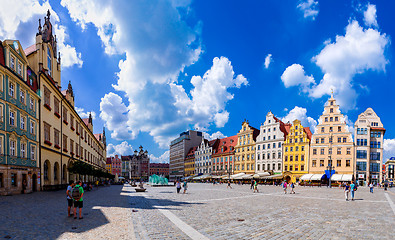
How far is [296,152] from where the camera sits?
205 ft

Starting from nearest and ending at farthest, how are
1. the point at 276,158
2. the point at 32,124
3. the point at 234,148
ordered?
the point at 32,124 < the point at 276,158 < the point at 234,148

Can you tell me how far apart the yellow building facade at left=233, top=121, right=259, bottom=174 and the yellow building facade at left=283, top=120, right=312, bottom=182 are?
11.2 meters

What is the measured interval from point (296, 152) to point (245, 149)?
669 inches

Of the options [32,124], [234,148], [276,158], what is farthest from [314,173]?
[32,124]

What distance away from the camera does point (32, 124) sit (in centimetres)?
2569

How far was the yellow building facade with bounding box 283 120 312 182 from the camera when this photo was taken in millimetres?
60844

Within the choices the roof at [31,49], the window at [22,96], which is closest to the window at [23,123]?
the window at [22,96]

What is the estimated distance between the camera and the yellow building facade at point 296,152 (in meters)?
60.8

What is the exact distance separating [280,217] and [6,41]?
88.0 ft

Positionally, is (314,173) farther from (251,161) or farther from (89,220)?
(89,220)

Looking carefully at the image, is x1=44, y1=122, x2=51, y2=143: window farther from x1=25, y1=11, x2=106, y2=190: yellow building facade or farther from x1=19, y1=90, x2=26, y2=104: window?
x1=19, y1=90, x2=26, y2=104: window

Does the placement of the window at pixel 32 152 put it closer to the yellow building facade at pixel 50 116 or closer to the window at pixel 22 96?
the yellow building facade at pixel 50 116

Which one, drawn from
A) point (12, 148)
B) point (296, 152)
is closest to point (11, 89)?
point (12, 148)

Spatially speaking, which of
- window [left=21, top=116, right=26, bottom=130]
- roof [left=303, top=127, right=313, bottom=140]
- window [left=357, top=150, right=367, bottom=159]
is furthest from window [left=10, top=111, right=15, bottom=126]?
window [left=357, top=150, right=367, bottom=159]
